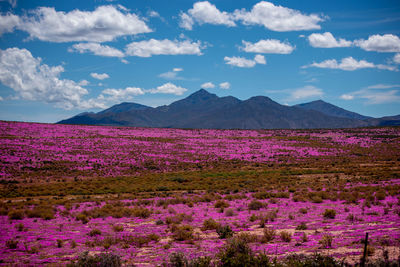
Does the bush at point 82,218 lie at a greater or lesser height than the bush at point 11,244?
lesser

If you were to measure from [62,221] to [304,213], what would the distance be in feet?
47.1

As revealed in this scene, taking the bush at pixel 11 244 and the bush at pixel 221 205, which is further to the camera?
the bush at pixel 221 205

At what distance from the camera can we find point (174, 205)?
20.5 m

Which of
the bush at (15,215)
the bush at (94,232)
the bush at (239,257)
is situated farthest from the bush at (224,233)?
the bush at (15,215)

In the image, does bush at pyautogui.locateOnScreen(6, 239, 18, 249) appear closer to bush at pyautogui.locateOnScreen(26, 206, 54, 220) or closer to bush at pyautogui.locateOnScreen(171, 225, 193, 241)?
bush at pyautogui.locateOnScreen(26, 206, 54, 220)

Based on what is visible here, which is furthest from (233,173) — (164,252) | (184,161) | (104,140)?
(104,140)

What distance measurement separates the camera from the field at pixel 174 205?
34.6 ft

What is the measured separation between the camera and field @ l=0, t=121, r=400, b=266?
10554mm

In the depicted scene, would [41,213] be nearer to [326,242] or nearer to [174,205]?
[174,205]

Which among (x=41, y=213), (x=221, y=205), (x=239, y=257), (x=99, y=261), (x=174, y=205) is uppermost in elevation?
(x=239, y=257)

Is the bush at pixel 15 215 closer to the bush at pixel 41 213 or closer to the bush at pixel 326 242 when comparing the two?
the bush at pixel 41 213

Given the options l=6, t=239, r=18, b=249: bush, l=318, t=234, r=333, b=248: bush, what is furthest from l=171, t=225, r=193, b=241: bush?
l=6, t=239, r=18, b=249: bush

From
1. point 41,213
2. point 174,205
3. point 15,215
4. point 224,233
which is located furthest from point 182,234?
point 15,215

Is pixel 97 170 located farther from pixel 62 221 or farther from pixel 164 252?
pixel 164 252
